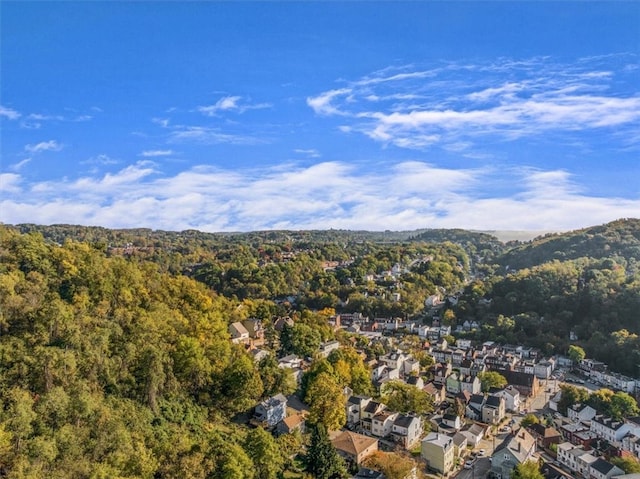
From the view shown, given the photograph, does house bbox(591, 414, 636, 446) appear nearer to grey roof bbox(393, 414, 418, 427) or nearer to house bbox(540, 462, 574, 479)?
house bbox(540, 462, 574, 479)

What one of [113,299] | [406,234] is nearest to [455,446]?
[113,299]

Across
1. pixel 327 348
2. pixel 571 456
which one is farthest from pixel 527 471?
pixel 327 348

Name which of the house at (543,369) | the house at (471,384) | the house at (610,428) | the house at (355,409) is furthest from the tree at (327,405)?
the house at (543,369)

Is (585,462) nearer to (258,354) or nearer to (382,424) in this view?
(382,424)

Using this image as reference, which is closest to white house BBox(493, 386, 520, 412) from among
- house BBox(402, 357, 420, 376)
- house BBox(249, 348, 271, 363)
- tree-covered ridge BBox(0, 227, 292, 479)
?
house BBox(402, 357, 420, 376)

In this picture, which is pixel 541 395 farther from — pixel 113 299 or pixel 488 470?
pixel 113 299
